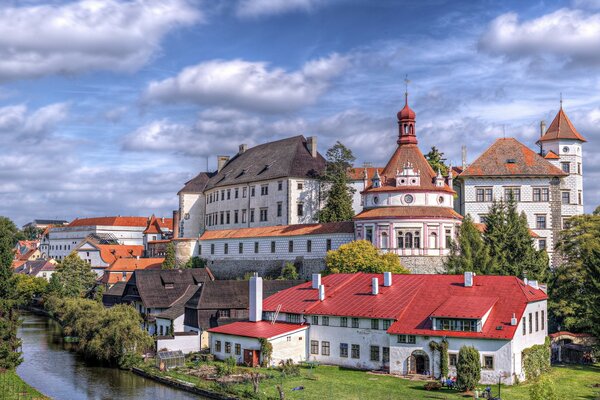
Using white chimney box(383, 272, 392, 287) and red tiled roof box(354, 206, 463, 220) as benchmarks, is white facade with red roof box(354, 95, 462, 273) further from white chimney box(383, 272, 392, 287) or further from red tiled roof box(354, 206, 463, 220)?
white chimney box(383, 272, 392, 287)

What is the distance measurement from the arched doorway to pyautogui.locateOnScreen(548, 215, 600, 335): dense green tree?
1164 cm

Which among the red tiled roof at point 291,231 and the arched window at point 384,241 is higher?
the red tiled roof at point 291,231

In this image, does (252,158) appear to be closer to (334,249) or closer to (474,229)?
(334,249)

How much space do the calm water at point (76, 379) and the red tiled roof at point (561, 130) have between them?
46094mm

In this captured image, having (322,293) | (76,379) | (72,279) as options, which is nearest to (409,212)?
(322,293)

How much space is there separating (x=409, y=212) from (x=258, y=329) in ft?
54.2

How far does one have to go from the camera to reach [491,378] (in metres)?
34.6

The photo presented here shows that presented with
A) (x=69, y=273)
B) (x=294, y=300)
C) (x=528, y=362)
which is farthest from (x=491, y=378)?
(x=69, y=273)

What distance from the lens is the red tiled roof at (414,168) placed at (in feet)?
179

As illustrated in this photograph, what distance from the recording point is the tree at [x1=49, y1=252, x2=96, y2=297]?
254ft

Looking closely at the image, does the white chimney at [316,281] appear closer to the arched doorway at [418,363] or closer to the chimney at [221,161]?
the arched doorway at [418,363]

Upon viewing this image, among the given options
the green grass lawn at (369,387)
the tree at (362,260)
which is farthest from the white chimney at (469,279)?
the tree at (362,260)

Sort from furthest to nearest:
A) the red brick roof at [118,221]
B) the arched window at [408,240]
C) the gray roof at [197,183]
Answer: the red brick roof at [118,221] < the gray roof at [197,183] < the arched window at [408,240]

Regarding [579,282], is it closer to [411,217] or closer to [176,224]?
[411,217]
